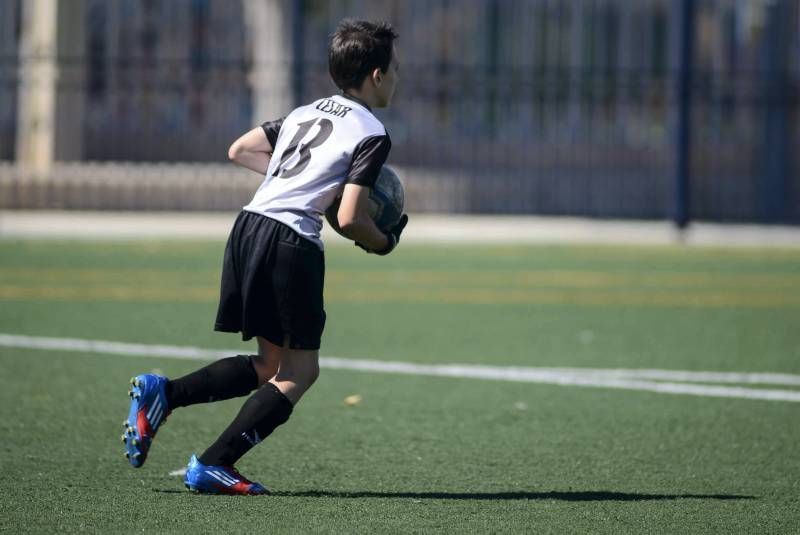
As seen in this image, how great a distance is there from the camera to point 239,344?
356 inches

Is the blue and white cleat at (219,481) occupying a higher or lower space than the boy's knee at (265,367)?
lower

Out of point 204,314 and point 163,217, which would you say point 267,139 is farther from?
point 163,217

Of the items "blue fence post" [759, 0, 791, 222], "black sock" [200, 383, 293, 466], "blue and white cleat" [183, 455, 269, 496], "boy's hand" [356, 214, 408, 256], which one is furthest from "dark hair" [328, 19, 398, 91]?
"blue fence post" [759, 0, 791, 222]

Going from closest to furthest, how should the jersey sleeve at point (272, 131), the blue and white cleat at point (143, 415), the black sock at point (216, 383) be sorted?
the blue and white cleat at point (143, 415)
the black sock at point (216, 383)
the jersey sleeve at point (272, 131)

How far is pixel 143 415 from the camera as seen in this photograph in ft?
16.4

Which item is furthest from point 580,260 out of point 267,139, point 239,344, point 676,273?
point 267,139

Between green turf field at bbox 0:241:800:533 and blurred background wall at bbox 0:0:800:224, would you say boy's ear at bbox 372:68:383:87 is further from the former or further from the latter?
blurred background wall at bbox 0:0:800:224

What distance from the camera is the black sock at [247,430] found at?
199 inches

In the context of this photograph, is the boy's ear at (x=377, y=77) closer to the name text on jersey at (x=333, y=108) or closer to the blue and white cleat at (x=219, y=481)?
the name text on jersey at (x=333, y=108)

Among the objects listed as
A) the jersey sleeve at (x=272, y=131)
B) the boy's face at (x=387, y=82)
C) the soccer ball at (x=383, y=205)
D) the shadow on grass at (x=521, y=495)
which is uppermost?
the boy's face at (x=387, y=82)

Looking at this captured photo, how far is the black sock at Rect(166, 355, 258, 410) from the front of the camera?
5.19 meters

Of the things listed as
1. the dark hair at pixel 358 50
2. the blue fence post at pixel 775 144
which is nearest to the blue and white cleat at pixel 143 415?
the dark hair at pixel 358 50

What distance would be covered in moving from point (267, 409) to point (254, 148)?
35.0 inches

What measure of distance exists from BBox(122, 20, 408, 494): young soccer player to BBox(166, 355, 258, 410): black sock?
0.01 meters
